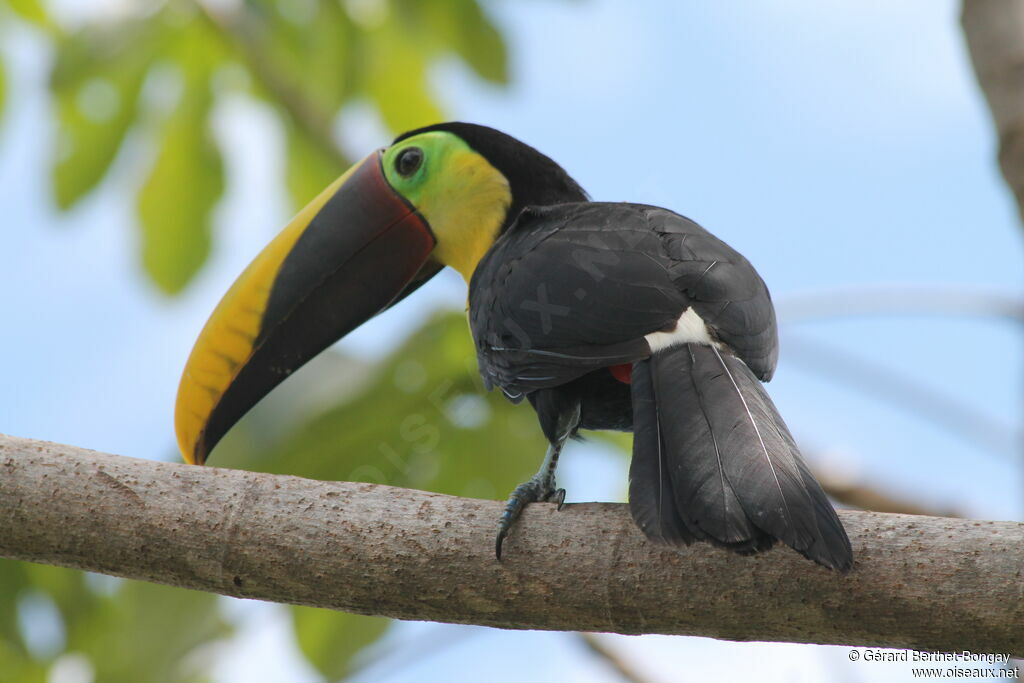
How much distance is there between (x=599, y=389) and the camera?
2799 millimetres

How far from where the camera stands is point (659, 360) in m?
2.39

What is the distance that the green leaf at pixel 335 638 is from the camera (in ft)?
11.0

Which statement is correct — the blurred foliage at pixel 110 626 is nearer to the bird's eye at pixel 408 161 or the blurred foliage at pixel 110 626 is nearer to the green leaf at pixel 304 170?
the bird's eye at pixel 408 161

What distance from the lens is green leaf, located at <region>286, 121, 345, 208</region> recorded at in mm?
4641

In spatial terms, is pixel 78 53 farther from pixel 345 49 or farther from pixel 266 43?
pixel 345 49

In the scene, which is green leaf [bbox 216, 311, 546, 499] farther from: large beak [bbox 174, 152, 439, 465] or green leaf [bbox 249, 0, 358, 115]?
green leaf [bbox 249, 0, 358, 115]

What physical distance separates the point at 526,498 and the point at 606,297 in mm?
466

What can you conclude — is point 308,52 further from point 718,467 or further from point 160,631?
point 718,467

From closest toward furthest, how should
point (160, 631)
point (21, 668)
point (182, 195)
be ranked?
point (160, 631) → point (21, 668) → point (182, 195)

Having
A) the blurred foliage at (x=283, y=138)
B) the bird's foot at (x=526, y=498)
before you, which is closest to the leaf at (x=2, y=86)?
the blurred foliage at (x=283, y=138)

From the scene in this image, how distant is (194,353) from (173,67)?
1770 mm

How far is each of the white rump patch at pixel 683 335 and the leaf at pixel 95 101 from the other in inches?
112

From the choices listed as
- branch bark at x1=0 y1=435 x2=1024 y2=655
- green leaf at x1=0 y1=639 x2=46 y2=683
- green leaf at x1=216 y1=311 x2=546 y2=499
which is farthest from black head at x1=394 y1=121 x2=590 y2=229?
green leaf at x1=0 y1=639 x2=46 y2=683

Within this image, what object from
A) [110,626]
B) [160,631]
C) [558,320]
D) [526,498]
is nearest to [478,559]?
[526,498]
